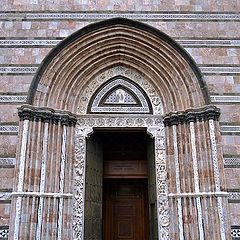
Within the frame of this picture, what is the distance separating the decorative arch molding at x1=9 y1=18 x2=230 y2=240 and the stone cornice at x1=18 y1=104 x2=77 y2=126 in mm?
20

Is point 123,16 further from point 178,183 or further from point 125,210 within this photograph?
point 125,210

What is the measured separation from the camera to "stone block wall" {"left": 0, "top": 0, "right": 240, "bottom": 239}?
6277 millimetres

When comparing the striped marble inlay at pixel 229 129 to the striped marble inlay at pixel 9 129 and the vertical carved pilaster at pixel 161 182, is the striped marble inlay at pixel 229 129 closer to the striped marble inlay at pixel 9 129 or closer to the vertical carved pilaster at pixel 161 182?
the vertical carved pilaster at pixel 161 182

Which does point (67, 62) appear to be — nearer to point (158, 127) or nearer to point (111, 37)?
point (111, 37)

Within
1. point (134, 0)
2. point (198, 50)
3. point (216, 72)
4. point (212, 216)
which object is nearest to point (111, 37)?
point (134, 0)

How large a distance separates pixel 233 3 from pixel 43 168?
5585mm


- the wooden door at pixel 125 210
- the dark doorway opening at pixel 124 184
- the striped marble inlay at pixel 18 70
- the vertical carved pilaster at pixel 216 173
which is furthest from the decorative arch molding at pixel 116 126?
the wooden door at pixel 125 210

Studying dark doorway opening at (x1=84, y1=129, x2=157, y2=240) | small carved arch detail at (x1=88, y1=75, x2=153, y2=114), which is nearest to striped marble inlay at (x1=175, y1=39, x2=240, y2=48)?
small carved arch detail at (x1=88, y1=75, x2=153, y2=114)

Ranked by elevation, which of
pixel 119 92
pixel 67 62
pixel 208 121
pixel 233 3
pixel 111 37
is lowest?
pixel 208 121

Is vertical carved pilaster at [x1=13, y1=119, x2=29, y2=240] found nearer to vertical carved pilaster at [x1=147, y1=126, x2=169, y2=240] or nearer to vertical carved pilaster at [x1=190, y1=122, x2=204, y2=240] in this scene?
vertical carved pilaster at [x1=147, y1=126, x2=169, y2=240]

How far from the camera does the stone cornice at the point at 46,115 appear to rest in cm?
616

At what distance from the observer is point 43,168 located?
6.06 meters

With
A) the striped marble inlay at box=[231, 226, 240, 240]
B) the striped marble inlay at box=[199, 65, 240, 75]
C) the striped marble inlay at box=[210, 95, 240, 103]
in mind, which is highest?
the striped marble inlay at box=[199, 65, 240, 75]

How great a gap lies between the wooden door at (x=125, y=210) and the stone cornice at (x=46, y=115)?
102 inches
